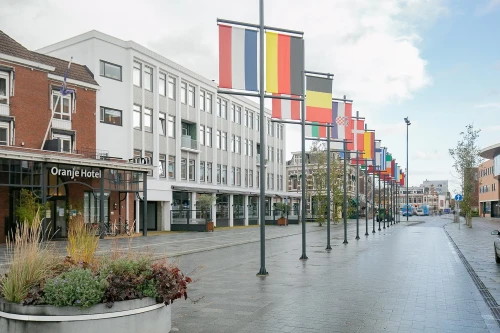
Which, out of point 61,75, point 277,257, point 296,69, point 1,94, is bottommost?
point 277,257

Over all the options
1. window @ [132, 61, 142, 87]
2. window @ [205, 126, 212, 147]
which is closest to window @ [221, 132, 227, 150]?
window @ [205, 126, 212, 147]

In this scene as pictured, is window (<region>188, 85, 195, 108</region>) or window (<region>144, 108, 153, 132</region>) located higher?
window (<region>188, 85, 195, 108</region>)

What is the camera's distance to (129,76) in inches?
1490

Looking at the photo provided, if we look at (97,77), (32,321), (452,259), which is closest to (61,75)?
(97,77)

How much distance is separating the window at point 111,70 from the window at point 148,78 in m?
2.89

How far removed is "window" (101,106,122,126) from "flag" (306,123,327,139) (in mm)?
19652

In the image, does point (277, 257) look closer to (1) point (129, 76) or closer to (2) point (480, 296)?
(2) point (480, 296)

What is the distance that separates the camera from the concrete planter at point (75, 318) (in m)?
6.23

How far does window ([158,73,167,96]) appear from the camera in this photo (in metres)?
41.9

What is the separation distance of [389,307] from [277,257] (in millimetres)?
10094

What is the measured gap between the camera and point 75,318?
20.5ft

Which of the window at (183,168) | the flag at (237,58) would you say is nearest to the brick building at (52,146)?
the window at (183,168)

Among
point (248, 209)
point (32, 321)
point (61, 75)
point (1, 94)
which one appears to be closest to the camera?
point (32, 321)

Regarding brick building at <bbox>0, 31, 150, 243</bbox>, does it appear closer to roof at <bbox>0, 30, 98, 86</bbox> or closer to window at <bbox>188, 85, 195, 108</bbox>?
roof at <bbox>0, 30, 98, 86</bbox>
